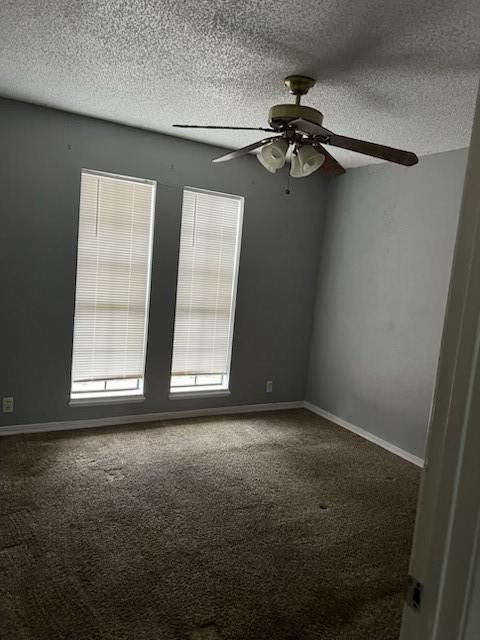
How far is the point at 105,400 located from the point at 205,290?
138 centimetres

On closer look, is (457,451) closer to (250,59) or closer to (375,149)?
(375,149)

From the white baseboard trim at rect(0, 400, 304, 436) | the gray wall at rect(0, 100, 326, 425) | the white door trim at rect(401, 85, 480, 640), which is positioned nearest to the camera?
the white door trim at rect(401, 85, 480, 640)

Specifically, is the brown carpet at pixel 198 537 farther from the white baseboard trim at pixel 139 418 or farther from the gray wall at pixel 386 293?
the gray wall at pixel 386 293

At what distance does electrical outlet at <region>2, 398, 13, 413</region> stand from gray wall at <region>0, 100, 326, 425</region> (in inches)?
1.7

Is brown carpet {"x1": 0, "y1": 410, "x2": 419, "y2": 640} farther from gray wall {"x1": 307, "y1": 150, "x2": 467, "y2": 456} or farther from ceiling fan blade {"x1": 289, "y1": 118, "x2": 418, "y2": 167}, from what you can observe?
ceiling fan blade {"x1": 289, "y1": 118, "x2": 418, "y2": 167}

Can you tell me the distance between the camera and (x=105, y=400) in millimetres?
4309

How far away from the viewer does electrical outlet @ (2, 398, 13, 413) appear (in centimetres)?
388

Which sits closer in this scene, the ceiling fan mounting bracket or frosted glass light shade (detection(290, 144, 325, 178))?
frosted glass light shade (detection(290, 144, 325, 178))

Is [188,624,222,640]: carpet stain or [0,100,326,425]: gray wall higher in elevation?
[0,100,326,425]: gray wall

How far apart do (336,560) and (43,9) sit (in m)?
3.11

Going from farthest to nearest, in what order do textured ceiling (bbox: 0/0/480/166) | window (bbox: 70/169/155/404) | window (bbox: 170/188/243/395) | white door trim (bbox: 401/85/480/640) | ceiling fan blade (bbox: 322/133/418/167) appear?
window (bbox: 170/188/243/395) < window (bbox: 70/169/155/404) < ceiling fan blade (bbox: 322/133/418/167) < textured ceiling (bbox: 0/0/480/166) < white door trim (bbox: 401/85/480/640)

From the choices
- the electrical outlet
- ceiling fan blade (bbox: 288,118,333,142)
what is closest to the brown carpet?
the electrical outlet

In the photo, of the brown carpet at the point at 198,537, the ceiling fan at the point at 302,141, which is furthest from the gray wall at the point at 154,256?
the ceiling fan at the point at 302,141

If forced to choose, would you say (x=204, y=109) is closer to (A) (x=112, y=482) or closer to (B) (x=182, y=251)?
(B) (x=182, y=251)
